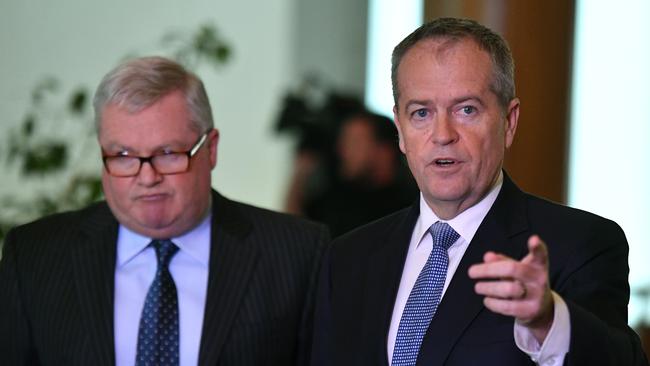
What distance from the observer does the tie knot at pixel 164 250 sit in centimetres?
277

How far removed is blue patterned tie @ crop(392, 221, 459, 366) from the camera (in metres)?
2.23

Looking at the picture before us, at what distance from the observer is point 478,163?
2273mm

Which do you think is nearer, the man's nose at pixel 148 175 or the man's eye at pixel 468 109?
the man's eye at pixel 468 109

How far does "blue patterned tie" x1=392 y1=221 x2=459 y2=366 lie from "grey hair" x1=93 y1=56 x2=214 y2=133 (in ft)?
2.45

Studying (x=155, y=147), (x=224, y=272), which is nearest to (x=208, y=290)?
(x=224, y=272)

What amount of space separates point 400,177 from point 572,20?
2.02 meters

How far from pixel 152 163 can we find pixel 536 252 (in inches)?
46.7

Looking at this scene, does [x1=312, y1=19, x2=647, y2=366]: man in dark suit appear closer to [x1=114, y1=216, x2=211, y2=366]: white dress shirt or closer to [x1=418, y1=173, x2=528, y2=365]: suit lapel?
[x1=418, y1=173, x2=528, y2=365]: suit lapel

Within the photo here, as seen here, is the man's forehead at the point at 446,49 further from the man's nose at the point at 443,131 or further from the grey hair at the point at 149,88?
the grey hair at the point at 149,88

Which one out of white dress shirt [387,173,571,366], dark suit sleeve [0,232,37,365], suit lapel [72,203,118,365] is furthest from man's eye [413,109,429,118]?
dark suit sleeve [0,232,37,365]

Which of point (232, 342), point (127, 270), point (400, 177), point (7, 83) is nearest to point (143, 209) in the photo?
point (127, 270)

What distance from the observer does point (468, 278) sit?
7.38ft

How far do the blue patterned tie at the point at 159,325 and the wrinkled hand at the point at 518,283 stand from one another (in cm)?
107

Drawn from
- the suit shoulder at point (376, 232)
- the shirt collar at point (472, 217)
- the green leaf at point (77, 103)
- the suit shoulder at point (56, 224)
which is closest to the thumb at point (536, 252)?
the shirt collar at point (472, 217)
